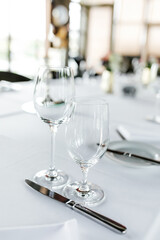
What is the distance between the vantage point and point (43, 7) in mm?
5836

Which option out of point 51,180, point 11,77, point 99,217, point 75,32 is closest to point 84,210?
point 99,217

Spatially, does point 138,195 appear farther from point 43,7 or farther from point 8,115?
point 43,7

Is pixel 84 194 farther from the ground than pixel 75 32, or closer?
closer

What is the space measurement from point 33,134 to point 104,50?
7.35 m

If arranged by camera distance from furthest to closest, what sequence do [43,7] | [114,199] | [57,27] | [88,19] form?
[88,19], [57,27], [43,7], [114,199]

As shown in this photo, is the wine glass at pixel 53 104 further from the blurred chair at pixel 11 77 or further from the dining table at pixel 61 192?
the blurred chair at pixel 11 77

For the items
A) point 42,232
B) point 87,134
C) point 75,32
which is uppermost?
point 75,32

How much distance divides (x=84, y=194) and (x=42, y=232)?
0.13 meters

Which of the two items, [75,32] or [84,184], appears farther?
[75,32]

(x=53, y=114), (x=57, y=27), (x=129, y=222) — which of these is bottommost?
(x=129, y=222)

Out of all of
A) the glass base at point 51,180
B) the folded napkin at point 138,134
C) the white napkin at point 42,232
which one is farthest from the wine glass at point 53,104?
the folded napkin at point 138,134

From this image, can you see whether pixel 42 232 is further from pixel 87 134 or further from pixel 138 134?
pixel 138 134

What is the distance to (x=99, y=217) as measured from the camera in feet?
1.59

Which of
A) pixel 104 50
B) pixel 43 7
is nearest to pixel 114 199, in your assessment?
pixel 43 7
